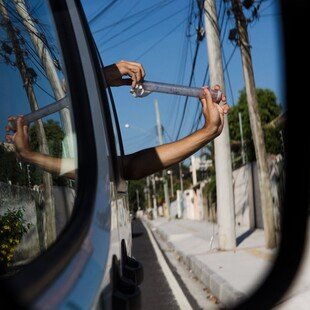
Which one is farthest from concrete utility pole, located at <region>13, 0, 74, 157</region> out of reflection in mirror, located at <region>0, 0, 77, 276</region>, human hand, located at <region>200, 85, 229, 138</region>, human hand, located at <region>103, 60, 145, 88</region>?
human hand, located at <region>200, 85, 229, 138</region>

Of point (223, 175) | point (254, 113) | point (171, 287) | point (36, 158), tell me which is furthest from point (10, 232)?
point (254, 113)

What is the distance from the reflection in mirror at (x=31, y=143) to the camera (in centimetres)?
176

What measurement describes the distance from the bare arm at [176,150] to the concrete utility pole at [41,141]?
23.1 inches

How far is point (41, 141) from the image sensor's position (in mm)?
2010

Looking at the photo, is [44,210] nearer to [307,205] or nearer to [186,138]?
[186,138]

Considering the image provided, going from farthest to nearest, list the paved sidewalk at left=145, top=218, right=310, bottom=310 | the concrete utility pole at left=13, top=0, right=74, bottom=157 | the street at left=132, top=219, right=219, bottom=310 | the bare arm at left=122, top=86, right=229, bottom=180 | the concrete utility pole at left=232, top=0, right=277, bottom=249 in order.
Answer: the concrete utility pole at left=232, top=0, right=277, bottom=249 → the street at left=132, top=219, right=219, bottom=310 → the paved sidewalk at left=145, top=218, right=310, bottom=310 → the bare arm at left=122, top=86, right=229, bottom=180 → the concrete utility pole at left=13, top=0, right=74, bottom=157

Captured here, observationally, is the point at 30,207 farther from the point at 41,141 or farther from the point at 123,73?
the point at 123,73

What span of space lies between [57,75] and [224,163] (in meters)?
11.3

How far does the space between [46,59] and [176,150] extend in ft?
2.07

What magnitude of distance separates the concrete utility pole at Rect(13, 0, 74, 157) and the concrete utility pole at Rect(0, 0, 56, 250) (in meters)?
0.09

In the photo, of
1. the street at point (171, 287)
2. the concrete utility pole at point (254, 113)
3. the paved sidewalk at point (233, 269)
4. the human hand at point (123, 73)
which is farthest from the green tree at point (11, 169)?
the concrete utility pole at point (254, 113)

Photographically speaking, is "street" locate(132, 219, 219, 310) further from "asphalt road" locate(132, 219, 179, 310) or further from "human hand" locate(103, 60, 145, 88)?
"human hand" locate(103, 60, 145, 88)

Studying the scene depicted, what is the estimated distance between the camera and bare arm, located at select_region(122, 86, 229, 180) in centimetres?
247

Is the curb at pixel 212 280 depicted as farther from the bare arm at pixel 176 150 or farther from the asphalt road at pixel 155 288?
the bare arm at pixel 176 150
